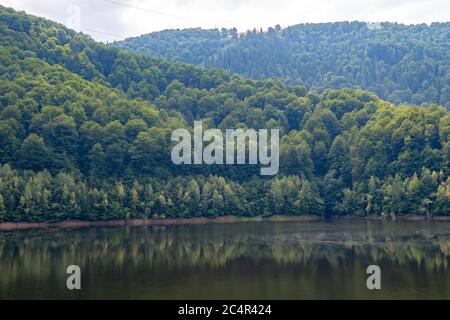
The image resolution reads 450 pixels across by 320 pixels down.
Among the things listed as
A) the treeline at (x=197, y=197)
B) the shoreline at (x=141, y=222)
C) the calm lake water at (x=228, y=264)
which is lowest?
the shoreline at (x=141, y=222)

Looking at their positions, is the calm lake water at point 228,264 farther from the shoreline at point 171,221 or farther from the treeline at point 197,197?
the treeline at point 197,197

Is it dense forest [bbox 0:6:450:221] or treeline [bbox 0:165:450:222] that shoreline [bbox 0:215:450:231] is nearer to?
treeline [bbox 0:165:450:222]

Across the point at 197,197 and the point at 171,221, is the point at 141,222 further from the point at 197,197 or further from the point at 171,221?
the point at 197,197

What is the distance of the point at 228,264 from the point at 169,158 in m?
63.8

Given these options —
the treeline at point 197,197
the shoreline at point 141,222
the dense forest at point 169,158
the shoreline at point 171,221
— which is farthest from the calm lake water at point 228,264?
the dense forest at point 169,158

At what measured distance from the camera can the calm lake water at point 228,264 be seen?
128 ft

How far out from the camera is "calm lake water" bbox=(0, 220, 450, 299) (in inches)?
1540

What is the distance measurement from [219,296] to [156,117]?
90.6 meters

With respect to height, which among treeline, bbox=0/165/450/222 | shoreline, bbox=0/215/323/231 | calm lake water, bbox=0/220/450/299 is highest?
treeline, bbox=0/165/450/222

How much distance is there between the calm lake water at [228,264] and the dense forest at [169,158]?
65.0ft

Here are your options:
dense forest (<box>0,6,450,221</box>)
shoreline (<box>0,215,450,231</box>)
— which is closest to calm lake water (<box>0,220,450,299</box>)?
shoreline (<box>0,215,450,231</box>)

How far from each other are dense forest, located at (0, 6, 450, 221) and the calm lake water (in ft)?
65.0
